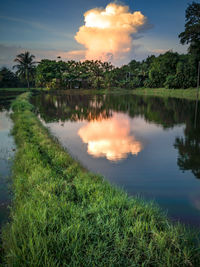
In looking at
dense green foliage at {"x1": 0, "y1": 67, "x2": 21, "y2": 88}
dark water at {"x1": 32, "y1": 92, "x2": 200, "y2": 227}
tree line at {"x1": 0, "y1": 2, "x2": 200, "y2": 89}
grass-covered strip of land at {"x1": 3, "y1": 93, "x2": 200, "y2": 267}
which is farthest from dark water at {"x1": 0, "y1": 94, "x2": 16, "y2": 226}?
dense green foliage at {"x1": 0, "y1": 67, "x2": 21, "y2": 88}

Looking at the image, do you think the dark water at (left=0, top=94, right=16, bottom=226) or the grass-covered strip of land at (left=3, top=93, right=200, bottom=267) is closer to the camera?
the grass-covered strip of land at (left=3, top=93, right=200, bottom=267)

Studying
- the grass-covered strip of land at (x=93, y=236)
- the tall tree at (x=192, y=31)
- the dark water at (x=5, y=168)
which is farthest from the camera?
the tall tree at (x=192, y=31)

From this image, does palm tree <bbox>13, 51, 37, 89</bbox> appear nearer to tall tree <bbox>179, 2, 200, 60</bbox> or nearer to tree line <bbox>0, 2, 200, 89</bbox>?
tree line <bbox>0, 2, 200, 89</bbox>

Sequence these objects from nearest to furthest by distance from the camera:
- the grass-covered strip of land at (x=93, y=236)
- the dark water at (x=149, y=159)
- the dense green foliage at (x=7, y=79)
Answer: the grass-covered strip of land at (x=93, y=236)
the dark water at (x=149, y=159)
the dense green foliage at (x=7, y=79)

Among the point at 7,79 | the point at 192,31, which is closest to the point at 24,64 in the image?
the point at 7,79

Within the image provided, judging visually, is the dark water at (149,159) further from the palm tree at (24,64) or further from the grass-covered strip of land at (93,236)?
the palm tree at (24,64)

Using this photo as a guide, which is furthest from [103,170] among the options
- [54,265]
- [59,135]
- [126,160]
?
[59,135]

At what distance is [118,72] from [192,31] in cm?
3167

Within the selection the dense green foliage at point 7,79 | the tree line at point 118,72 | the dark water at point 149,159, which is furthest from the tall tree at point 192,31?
the dense green foliage at point 7,79

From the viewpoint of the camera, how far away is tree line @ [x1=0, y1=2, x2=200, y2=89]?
3938cm

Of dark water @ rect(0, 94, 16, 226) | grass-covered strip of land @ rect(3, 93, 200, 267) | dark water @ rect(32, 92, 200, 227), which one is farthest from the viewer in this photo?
dark water @ rect(32, 92, 200, 227)

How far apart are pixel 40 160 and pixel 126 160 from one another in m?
2.82

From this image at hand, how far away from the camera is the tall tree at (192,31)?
3781 centimetres

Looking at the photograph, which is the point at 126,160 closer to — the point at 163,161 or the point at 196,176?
the point at 163,161
